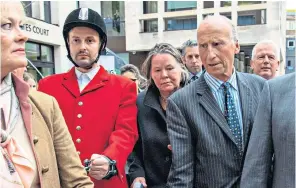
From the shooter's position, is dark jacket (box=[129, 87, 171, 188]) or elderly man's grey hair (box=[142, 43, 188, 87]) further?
elderly man's grey hair (box=[142, 43, 188, 87])

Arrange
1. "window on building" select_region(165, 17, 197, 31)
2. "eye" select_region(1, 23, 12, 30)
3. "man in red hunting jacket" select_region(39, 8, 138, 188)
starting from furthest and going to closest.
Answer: "window on building" select_region(165, 17, 197, 31) < "man in red hunting jacket" select_region(39, 8, 138, 188) < "eye" select_region(1, 23, 12, 30)

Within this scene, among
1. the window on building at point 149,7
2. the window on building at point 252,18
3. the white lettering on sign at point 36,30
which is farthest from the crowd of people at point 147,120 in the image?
the window on building at point 149,7

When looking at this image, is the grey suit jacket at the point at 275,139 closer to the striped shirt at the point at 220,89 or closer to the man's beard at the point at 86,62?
the striped shirt at the point at 220,89

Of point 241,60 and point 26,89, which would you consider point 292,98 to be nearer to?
point 26,89

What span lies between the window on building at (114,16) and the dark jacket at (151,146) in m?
14.5

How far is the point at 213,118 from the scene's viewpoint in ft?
6.15

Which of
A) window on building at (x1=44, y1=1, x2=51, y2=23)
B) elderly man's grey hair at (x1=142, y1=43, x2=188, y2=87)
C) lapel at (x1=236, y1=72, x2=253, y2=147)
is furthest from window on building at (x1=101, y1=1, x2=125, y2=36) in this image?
lapel at (x1=236, y1=72, x2=253, y2=147)

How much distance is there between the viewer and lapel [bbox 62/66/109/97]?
7.27 feet

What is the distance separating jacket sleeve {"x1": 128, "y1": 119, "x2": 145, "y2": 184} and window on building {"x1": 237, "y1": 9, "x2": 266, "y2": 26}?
16011 millimetres

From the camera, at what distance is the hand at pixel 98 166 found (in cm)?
191

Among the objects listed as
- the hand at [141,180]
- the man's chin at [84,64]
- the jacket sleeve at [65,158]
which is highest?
the man's chin at [84,64]

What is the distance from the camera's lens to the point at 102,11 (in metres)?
16.8

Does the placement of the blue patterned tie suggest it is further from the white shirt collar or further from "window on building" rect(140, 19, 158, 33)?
"window on building" rect(140, 19, 158, 33)

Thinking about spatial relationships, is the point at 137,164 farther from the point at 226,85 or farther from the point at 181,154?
the point at 226,85
